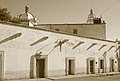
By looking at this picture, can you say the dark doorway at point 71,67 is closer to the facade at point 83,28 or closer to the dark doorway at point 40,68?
the dark doorway at point 40,68

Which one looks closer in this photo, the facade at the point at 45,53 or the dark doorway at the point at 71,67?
the facade at the point at 45,53

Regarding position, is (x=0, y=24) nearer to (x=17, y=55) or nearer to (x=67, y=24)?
(x=17, y=55)

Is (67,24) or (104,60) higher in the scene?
(67,24)

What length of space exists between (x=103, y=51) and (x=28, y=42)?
13.5 m

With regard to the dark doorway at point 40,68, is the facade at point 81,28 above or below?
above

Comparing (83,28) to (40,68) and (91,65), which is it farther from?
(40,68)

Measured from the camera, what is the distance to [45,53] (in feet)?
67.9

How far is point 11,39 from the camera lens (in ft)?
57.5

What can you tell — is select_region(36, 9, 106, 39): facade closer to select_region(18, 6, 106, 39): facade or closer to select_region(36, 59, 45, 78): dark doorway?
select_region(18, 6, 106, 39): facade

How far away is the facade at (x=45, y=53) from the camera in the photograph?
56.8ft

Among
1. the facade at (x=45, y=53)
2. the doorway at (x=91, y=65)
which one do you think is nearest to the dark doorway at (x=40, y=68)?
the facade at (x=45, y=53)

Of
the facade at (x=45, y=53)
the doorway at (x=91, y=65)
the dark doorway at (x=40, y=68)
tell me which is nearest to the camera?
the facade at (x=45, y=53)

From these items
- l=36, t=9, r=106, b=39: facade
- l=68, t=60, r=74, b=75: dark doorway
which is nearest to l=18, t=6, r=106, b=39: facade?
l=36, t=9, r=106, b=39: facade

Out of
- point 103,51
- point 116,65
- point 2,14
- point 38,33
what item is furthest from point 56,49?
point 2,14
